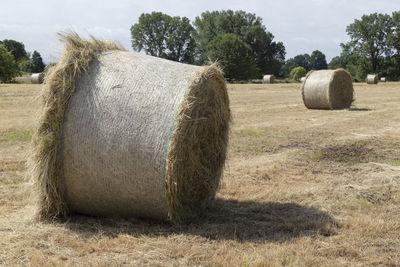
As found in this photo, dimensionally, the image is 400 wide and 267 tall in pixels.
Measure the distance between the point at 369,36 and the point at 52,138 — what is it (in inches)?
2900

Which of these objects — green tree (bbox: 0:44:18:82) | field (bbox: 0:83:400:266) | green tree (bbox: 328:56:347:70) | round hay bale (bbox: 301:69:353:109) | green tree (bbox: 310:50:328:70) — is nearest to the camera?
field (bbox: 0:83:400:266)

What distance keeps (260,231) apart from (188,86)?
68.0 inches

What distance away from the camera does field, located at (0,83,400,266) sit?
152 inches

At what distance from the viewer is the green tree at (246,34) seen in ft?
266

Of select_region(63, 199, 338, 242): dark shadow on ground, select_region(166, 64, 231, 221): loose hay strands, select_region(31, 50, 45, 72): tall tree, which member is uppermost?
select_region(31, 50, 45, 72): tall tree

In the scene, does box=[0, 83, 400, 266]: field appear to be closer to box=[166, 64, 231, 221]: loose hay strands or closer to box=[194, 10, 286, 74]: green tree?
box=[166, 64, 231, 221]: loose hay strands

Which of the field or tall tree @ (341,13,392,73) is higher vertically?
tall tree @ (341,13,392,73)

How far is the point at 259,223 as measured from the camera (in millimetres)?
4789

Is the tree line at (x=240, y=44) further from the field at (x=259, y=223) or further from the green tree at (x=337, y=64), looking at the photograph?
the field at (x=259, y=223)

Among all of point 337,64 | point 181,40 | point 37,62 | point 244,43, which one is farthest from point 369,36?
point 37,62

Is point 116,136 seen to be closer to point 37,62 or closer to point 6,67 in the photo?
point 6,67

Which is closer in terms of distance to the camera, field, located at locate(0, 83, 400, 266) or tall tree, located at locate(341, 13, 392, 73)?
field, located at locate(0, 83, 400, 266)

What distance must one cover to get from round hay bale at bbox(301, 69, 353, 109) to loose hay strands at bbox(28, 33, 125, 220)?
13.3 m

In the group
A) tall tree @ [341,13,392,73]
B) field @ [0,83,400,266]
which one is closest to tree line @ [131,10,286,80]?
tall tree @ [341,13,392,73]
